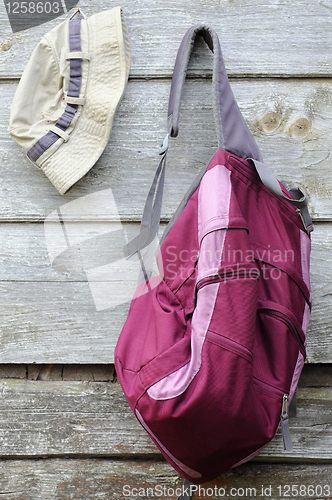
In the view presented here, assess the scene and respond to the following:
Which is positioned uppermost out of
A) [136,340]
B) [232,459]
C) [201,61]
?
[201,61]

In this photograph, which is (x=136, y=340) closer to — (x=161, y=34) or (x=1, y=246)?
(x=1, y=246)

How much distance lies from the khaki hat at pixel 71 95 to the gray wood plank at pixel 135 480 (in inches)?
18.2

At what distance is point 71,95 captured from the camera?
0.59 meters

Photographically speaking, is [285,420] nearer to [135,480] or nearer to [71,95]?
[135,480]

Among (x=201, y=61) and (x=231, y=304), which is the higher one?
(x=201, y=61)

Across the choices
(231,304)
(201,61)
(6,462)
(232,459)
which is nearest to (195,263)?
(231,304)

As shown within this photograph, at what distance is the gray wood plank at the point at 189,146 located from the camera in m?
0.62

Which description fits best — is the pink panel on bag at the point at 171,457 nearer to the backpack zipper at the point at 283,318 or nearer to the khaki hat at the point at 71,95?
the backpack zipper at the point at 283,318

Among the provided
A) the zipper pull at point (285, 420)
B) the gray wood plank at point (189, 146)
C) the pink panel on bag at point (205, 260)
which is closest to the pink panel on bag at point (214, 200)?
the pink panel on bag at point (205, 260)

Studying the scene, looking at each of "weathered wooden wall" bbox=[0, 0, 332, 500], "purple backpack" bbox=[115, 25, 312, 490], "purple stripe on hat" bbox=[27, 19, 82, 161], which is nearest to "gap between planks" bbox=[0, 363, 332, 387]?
"weathered wooden wall" bbox=[0, 0, 332, 500]

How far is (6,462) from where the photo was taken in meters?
0.60

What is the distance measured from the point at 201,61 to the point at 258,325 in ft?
1.48

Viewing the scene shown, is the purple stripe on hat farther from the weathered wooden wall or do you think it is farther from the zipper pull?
the zipper pull

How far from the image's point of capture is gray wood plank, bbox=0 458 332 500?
0.58 meters
